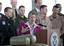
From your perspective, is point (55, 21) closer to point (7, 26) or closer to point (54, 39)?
point (54, 39)

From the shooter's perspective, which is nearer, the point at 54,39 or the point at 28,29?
the point at 28,29

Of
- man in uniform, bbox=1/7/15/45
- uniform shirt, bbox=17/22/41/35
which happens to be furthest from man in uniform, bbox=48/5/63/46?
man in uniform, bbox=1/7/15/45

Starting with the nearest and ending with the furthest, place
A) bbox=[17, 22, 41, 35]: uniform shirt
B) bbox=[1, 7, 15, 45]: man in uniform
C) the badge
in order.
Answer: bbox=[1, 7, 15, 45]: man in uniform → bbox=[17, 22, 41, 35]: uniform shirt → the badge

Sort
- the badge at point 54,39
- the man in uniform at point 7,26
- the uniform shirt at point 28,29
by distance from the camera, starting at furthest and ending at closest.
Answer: the badge at point 54,39 < the uniform shirt at point 28,29 < the man in uniform at point 7,26

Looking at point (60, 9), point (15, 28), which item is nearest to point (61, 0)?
point (60, 9)

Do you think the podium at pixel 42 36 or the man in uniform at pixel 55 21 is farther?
the man in uniform at pixel 55 21

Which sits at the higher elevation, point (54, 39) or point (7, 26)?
point (7, 26)

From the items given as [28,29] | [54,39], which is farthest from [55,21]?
[28,29]

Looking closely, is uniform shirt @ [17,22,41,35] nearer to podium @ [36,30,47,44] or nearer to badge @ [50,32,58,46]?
podium @ [36,30,47,44]

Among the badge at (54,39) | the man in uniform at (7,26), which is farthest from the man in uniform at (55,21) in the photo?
the man in uniform at (7,26)

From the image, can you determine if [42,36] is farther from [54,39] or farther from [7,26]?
[7,26]

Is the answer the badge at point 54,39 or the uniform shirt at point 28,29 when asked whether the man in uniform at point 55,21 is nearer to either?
the badge at point 54,39

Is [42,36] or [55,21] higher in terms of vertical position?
[55,21]

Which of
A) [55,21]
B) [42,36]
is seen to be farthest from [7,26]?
[55,21]
